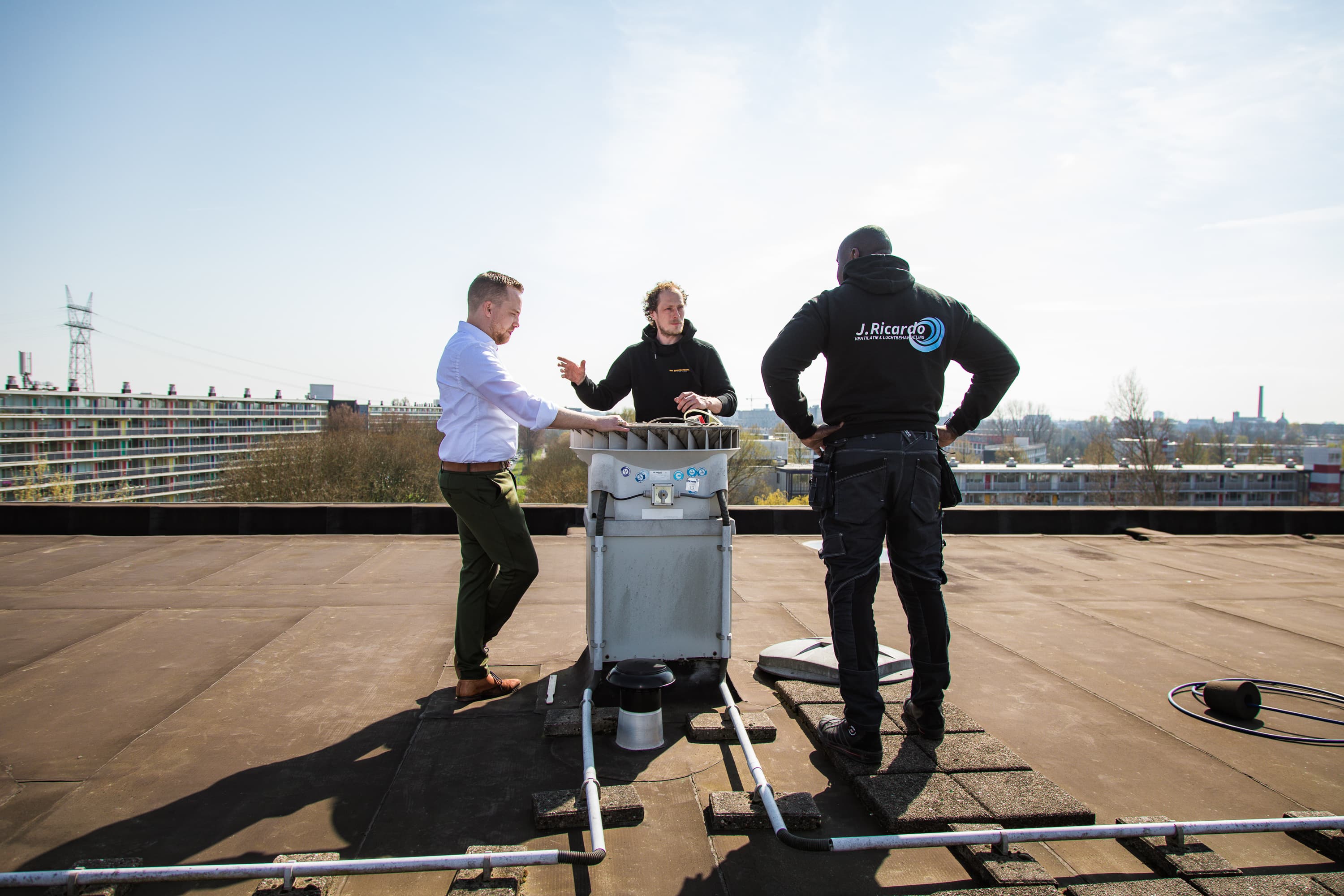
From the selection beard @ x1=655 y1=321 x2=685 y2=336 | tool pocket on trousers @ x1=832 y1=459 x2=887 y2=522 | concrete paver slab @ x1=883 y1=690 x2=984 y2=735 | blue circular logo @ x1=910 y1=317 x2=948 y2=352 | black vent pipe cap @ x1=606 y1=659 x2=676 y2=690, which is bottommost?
concrete paver slab @ x1=883 y1=690 x2=984 y2=735

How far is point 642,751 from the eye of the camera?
2.58 m

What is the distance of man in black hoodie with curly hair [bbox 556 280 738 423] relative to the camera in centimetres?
350

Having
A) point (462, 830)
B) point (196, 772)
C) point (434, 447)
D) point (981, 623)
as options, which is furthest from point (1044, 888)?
point (434, 447)

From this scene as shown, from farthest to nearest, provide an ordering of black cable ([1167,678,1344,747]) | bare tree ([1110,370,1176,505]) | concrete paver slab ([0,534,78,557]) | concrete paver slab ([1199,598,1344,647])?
bare tree ([1110,370,1176,505]) < concrete paver slab ([0,534,78,557]) < concrete paver slab ([1199,598,1344,647]) < black cable ([1167,678,1344,747])

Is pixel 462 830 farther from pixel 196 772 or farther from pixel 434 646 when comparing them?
pixel 434 646

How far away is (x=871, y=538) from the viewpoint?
2.48 m

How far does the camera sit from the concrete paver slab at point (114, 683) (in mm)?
2584

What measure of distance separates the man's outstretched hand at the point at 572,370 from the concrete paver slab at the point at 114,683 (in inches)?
84.0

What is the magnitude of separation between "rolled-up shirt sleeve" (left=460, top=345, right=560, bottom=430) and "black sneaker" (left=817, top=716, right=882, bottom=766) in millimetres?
1550

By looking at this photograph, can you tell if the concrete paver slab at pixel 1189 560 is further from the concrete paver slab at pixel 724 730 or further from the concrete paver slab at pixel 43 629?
the concrete paver slab at pixel 43 629

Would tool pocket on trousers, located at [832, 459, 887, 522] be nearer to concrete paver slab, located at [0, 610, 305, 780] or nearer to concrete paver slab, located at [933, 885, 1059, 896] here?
concrete paver slab, located at [933, 885, 1059, 896]

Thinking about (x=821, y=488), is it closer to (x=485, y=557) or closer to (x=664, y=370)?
(x=664, y=370)

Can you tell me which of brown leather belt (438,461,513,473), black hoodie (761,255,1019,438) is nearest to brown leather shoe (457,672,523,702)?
brown leather belt (438,461,513,473)

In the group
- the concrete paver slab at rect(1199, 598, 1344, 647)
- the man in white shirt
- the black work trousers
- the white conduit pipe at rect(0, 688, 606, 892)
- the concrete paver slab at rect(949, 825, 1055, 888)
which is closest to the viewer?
the white conduit pipe at rect(0, 688, 606, 892)
